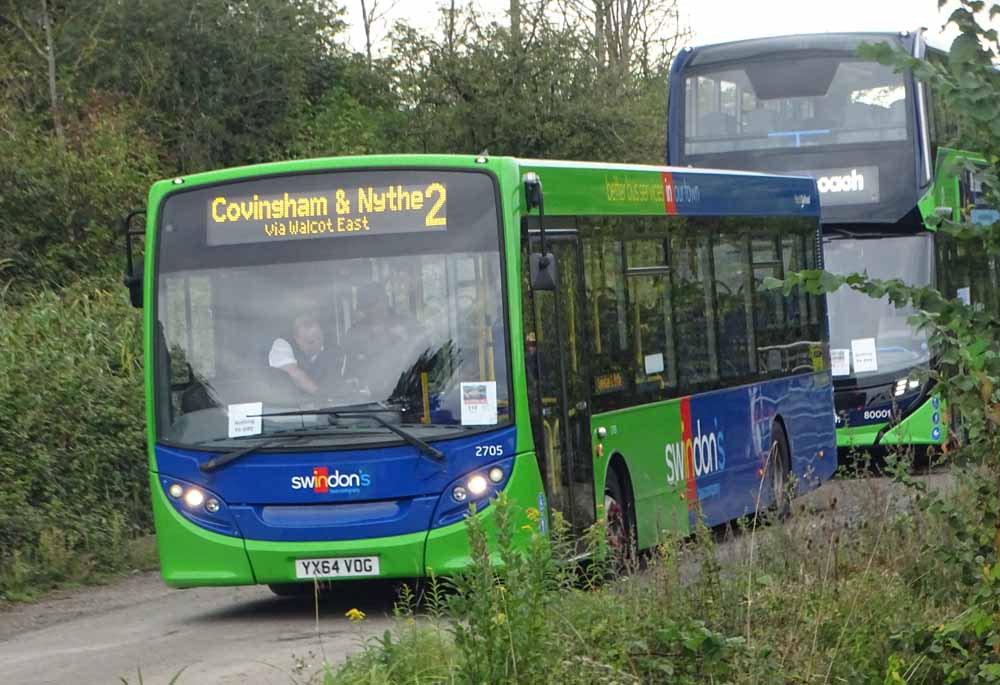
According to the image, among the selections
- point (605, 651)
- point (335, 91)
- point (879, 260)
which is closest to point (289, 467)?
point (605, 651)

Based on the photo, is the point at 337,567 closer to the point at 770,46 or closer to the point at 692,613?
the point at 692,613

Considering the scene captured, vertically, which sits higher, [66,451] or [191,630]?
[66,451]

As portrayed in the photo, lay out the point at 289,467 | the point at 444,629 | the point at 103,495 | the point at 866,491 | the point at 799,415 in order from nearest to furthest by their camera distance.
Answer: the point at 444,629 < the point at 866,491 < the point at 289,467 < the point at 103,495 < the point at 799,415

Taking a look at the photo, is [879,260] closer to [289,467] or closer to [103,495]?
[103,495]

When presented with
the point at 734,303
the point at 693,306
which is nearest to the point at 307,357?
the point at 693,306

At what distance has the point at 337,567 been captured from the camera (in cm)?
1136

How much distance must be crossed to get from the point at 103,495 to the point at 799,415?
6254 mm

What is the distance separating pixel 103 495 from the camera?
16047mm

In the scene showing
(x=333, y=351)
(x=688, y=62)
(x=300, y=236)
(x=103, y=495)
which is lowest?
(x=103, y=495)

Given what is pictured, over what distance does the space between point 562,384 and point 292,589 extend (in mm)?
2592

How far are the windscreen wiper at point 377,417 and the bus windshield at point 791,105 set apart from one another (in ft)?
34.4

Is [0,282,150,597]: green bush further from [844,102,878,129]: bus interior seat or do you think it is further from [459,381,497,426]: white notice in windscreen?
[844,102,878,129]: bus interior seat

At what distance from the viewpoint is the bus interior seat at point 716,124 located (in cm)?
2156

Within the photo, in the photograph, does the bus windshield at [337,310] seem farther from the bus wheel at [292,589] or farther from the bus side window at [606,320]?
the bus wheel at [292,589]
